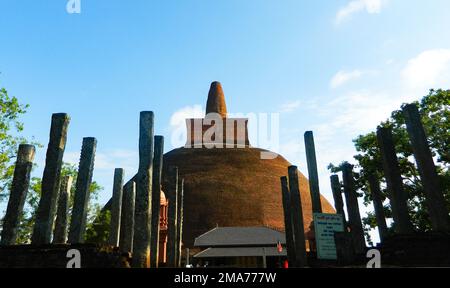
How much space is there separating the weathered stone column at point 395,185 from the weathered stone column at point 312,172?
8.73ft

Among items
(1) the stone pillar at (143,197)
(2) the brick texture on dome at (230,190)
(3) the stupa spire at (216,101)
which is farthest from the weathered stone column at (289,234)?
(3) the stupa spire at (216,101)

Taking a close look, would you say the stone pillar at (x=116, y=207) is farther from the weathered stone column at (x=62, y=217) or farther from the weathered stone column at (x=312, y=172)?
the weathered stone column at (x=312, y=172)

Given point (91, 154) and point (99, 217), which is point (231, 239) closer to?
point (99, 217)

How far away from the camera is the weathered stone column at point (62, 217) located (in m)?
12.7

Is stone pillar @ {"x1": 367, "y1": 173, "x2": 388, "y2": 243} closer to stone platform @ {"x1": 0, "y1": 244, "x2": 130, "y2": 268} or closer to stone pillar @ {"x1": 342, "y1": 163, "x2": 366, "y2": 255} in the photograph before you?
stone pillar @ {"x1": 342, "y1": 163, "x2": 366, "y2": 255}

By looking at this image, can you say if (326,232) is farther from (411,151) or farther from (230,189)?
(230,189)

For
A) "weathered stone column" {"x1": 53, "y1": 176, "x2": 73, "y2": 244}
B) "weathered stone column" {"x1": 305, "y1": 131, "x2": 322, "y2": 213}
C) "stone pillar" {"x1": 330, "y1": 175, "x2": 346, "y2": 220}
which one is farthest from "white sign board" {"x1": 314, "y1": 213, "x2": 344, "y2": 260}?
"weathered stone column" {"x1": 53, "y1": 176, "x2": 73, "y2": 244}

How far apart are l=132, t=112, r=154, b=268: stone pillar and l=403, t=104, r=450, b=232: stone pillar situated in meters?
6.99

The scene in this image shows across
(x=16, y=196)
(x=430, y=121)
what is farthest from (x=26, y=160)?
(x=430, y=121)

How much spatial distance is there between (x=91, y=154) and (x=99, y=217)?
62.3ft

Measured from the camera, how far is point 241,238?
26672mm

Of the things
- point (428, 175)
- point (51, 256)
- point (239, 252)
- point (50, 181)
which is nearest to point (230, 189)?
point (239, 252)

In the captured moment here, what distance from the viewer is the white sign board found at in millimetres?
9906

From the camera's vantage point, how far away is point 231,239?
26.6 m
